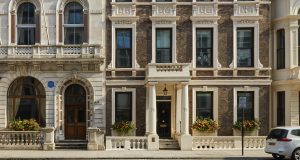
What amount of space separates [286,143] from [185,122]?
849 cm

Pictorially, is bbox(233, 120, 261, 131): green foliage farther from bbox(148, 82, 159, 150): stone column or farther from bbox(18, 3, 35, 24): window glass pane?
bbox(18, 3, 35, 24): window glass pane

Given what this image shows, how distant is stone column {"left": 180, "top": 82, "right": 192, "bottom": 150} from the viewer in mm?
34875

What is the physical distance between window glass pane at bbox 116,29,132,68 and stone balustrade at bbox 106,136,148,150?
5.00 meters

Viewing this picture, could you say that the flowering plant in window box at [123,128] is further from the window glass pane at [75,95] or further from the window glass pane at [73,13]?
the window glass pane at [73,13]

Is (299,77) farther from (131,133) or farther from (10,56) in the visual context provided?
(10,56)

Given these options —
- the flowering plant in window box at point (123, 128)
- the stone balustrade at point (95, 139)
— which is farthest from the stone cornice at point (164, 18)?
the stone balustrade at point (95, 139)

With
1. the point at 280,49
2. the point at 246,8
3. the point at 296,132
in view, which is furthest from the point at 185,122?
the point at 296,132

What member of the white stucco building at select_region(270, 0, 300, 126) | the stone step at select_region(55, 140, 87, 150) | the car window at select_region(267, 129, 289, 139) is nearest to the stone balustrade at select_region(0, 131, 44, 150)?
the stone step at select_region(55, 140, 87, 150)

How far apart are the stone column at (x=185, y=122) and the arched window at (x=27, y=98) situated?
8643 millimetres

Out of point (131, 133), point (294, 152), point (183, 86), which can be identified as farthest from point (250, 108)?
point (294, 152)

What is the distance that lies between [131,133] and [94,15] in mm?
7531

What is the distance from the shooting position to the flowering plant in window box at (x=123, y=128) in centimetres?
3641

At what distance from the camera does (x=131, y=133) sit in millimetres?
36750

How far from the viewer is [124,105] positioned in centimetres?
3750
